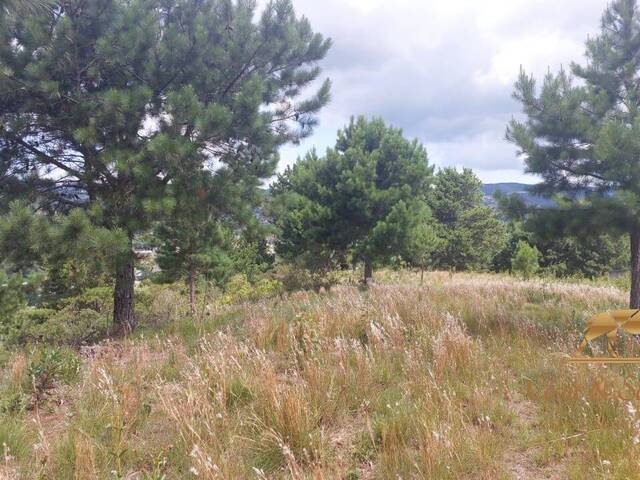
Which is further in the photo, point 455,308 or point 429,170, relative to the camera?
point 429,170

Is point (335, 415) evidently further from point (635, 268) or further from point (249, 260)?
point (249, 260)

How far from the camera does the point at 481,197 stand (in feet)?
118

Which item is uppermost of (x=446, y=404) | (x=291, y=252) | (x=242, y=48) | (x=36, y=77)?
(x=242, y=48)

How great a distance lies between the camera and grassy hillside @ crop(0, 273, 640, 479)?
2.39 m

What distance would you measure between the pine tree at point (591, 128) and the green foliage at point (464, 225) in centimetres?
2240

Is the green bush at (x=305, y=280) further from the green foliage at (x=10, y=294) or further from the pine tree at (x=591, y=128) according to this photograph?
the pine tree at (x=591, y=128)

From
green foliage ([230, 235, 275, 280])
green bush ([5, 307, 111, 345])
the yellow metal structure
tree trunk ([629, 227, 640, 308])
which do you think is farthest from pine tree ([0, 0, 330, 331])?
green foliage ([230, 235, 275, 280])

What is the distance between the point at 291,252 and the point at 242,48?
33.5 feet

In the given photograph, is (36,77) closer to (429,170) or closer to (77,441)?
(77,441)

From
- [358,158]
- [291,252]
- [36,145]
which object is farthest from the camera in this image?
[291,252]

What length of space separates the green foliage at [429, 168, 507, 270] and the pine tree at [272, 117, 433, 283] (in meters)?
15.8

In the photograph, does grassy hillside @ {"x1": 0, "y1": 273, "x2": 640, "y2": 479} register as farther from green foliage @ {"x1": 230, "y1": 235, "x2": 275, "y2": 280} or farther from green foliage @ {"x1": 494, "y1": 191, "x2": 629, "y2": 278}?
green foliage @ {"x1": 494, "y1": 191, "x2": 629, "y2": 278}

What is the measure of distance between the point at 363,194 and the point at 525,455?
1058 centimetres

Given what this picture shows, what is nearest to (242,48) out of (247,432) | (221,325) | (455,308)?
(221,325)
